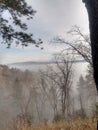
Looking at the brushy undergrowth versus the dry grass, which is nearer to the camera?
the brushy undergrowth

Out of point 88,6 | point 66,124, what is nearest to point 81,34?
point 66,124

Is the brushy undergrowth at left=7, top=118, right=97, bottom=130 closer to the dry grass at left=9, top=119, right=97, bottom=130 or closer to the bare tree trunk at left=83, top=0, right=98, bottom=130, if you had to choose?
the dry grass at left=9, top=119, right=97, bottom=130

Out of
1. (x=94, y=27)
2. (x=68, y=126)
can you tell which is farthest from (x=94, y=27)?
(x=68, y=126)

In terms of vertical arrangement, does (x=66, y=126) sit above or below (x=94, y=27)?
below

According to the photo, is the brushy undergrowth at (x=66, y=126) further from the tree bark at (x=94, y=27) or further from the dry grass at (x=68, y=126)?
the tree bark at (x=94, y=27)

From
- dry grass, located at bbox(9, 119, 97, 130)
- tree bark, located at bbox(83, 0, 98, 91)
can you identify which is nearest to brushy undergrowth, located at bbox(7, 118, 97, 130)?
dry grass, located at bbox(9, 119, 97, 130)

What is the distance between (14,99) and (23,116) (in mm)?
74248

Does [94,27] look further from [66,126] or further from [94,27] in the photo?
[66,126]

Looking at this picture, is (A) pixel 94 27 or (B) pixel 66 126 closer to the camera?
(A) pixel 94 27

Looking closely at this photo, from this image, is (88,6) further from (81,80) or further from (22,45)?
(81,80)

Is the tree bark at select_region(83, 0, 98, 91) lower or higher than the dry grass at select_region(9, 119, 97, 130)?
higher

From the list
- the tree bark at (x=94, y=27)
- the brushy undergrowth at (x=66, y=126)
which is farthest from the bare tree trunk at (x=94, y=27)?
the brushy undergrowth at (x=66, y=126)

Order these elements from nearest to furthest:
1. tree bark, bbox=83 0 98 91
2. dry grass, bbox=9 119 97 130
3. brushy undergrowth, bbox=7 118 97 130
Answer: tree bark, bbox=83 0 98 91 → brushy undergrowth, bbox=7 118 97 130 → dry grass, bbox=9 119 97 130

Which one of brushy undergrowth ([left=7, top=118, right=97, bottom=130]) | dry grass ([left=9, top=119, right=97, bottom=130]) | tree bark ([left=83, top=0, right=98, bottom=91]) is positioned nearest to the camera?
tree bark ([left=83, top=0, right=98, bottom=91])
